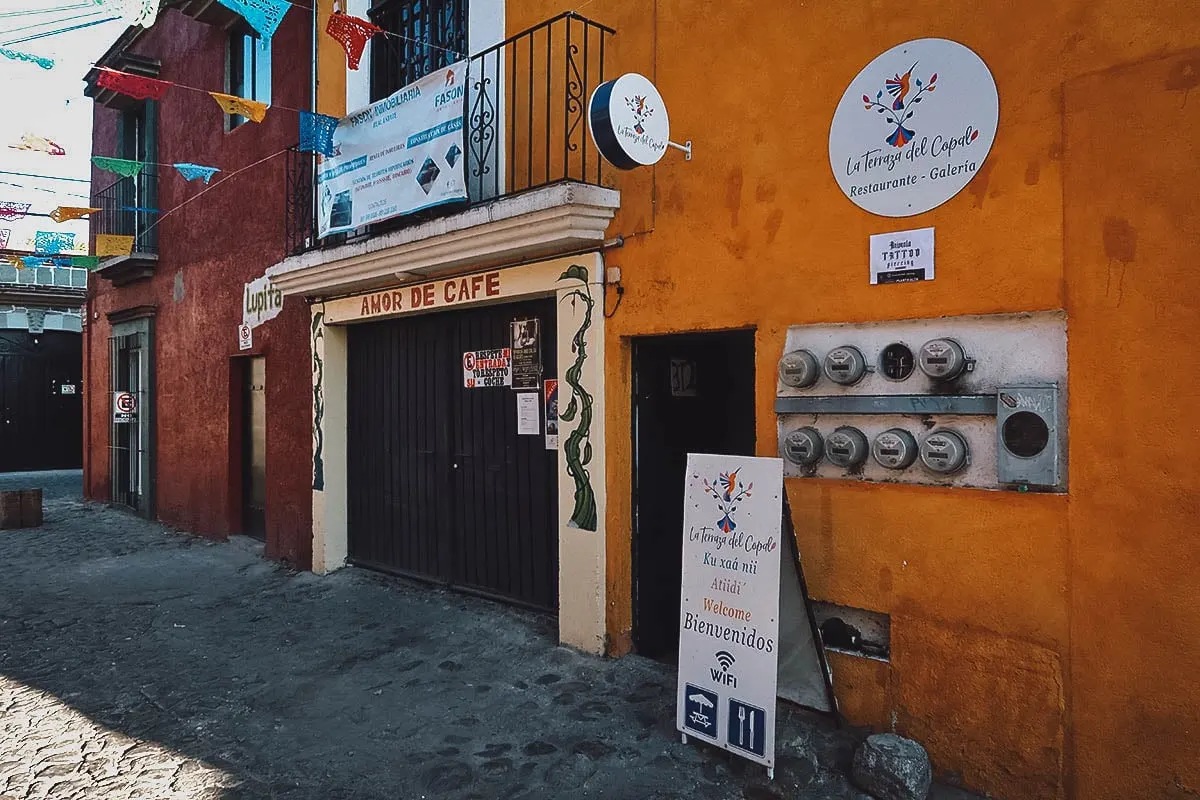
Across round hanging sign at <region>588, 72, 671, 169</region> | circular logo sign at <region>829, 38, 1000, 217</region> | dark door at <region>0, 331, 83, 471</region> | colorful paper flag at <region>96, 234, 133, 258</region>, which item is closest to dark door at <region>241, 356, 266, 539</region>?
colorful paper flag at <region>96, 234, 133, 258</region>

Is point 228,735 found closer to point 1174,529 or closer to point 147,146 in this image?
point 1174,529

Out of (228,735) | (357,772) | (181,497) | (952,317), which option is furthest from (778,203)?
(181,497)

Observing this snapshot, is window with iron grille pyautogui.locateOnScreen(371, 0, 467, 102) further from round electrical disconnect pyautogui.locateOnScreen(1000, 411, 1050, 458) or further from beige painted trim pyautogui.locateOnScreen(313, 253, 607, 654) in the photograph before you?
round electrical disconnect pyautogui.locateOnScreen(1000, 411, 1050, 458)

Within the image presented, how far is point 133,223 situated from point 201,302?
311 cm

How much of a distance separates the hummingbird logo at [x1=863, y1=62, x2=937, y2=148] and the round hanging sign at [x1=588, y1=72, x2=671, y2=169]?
3.77ft

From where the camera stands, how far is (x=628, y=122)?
427cm

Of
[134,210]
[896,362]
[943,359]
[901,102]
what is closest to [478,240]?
[901,102]

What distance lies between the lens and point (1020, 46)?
361 centimetres

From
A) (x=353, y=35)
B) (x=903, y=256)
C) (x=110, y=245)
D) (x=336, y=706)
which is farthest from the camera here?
(x=110, y=245)

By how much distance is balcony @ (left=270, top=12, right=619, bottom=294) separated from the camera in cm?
520

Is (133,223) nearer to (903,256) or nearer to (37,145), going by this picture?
Result: (37,145)

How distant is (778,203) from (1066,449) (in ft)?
6.20

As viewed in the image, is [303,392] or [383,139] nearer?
[383,139]

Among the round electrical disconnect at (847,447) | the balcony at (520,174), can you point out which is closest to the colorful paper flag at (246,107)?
the balcony at (520,174)
